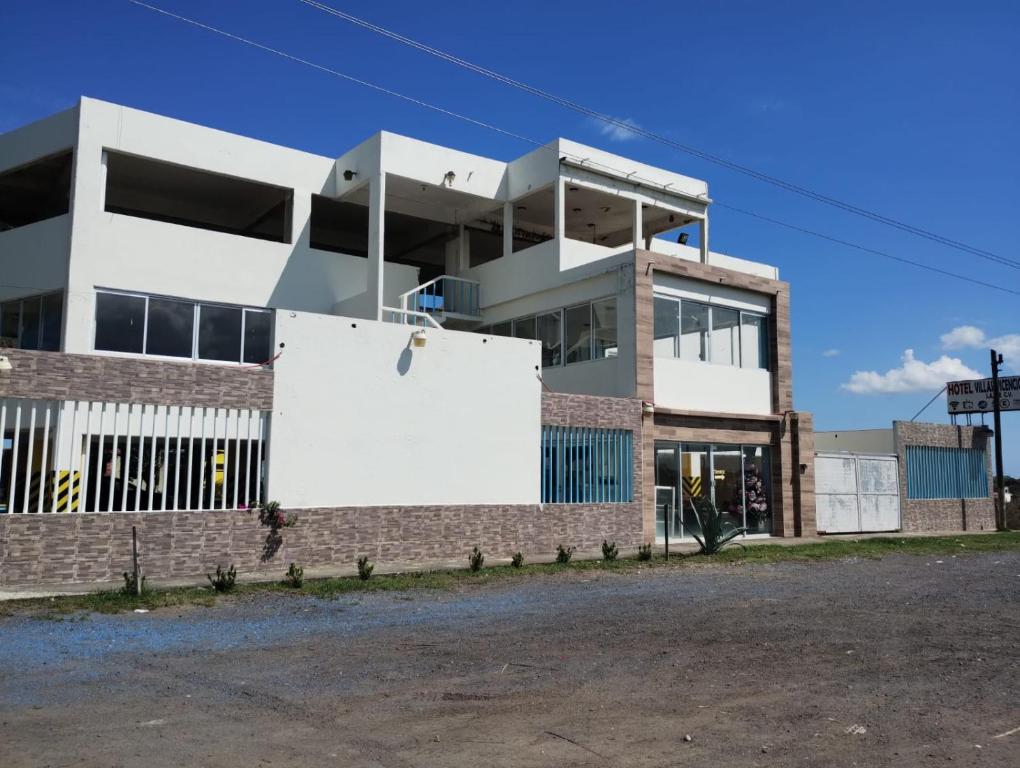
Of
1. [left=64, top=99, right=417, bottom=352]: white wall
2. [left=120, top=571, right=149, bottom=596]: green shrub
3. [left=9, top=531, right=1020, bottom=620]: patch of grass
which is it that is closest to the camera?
[left=9, top=531, right=1020, bottom=620]: patch of grass

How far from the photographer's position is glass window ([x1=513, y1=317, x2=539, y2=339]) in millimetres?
24797

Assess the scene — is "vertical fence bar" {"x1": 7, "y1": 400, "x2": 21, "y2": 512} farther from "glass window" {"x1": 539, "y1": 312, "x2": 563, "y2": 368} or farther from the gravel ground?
"glass window" {"x1": 539, "y1": 312, "x2": 563, "y2": 368}

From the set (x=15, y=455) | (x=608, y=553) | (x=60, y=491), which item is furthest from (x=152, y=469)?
(x=608, y=553)

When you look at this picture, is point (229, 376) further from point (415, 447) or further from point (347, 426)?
point (415, 447)

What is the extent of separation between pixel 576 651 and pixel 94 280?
16.3 metres

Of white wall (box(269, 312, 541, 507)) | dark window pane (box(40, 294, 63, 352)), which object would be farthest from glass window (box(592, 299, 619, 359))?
dark window pane (box(40, 294, 63, 352))

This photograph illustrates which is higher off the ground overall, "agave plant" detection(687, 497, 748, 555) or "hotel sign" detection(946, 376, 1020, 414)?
"hotel sign" detection(946, 376, 1020, 414)

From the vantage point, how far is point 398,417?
17.1 metres

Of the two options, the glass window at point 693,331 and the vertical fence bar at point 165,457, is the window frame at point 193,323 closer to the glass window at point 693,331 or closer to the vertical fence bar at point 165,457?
the vertical fence bar at point 165,457

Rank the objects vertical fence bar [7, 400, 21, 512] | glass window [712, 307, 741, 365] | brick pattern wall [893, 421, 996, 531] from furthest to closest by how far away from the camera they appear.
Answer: brick pattern wall [893, 421, 996, 531]
glass window [712, 307, 741, 365]
vertical fence bar [7, 400, 21, 512]

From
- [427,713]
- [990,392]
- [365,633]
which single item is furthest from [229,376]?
[990,392]

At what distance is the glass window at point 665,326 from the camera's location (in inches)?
875

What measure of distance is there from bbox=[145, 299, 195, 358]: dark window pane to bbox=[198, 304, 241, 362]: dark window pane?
0.25 m

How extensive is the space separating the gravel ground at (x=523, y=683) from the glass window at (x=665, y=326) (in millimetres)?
10722
